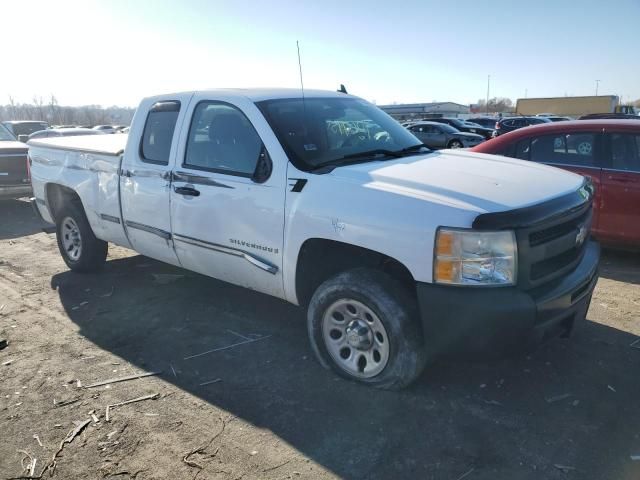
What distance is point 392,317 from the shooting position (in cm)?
314

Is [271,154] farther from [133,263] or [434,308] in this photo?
[133,263]

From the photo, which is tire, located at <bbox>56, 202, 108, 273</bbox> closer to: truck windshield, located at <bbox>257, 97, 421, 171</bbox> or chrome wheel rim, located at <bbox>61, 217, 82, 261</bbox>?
chrome wheel rim, located at <bbox>61, 217, 82, 261</bbox>

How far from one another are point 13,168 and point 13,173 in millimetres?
103

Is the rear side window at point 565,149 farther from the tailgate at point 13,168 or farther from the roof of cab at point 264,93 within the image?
the tailgate at point 13,168

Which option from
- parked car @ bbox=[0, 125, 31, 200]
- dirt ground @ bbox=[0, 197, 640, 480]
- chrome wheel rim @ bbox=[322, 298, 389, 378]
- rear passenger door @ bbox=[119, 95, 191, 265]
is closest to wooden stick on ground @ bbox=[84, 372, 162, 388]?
dirt ground @ bbox=[0, 197, 640, 480]

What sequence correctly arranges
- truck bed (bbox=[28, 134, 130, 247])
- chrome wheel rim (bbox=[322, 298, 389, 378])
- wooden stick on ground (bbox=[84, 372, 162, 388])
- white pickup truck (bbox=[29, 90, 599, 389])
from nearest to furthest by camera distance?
white pickup truck (bbox=[29, 90, 599, 389])
chrome wheel rim (bbox=[322, 298, 389, 378])
wooden stick on ground (bbox=[84, 372, 162, 388])
truck bed (bbox=[28, 134, 130, 247])

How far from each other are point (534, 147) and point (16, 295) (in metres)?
6.02

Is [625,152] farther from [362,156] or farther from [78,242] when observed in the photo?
[78,242]

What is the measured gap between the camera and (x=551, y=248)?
3.08 m

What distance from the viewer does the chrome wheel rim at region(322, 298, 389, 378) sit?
3305mm

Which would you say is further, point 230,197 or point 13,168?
point 13,168

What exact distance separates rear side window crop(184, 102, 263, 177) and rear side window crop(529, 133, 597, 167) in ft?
12.9

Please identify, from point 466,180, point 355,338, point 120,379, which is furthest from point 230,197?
point 466,180

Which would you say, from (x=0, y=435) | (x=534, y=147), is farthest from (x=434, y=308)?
(x=534, y=147)
